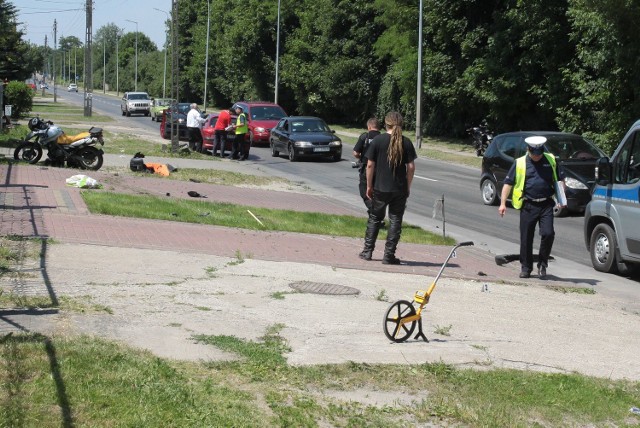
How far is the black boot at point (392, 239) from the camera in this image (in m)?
11.5

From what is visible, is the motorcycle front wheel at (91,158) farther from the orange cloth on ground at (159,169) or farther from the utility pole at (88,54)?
the utility pole at (88,54)

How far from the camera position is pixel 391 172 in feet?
37.7

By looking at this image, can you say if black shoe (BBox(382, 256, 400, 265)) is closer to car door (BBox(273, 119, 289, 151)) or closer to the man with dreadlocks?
the man with dreadlocks

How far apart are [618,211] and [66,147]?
14842 mm

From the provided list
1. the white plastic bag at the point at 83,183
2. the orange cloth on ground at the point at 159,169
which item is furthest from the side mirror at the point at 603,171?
the orange cloth on ground at the point at 159,169

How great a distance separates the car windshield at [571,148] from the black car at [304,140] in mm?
14206

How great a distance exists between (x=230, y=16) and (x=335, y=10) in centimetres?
3317

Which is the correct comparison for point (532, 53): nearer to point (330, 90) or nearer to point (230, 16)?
point (330, 90)

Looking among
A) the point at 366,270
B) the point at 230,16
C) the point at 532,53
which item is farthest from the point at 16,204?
the point at 230,16

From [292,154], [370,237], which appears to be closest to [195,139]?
[292,154]

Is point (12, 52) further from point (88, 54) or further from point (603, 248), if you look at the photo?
point (603, 248)

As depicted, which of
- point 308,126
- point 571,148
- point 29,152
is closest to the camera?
point 571,148

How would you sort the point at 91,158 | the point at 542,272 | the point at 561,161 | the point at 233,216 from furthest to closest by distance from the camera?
the point at 91,158 → the point at 561,161 → the point at 233,216 → the point at 542,272

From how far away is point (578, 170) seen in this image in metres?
19.0
